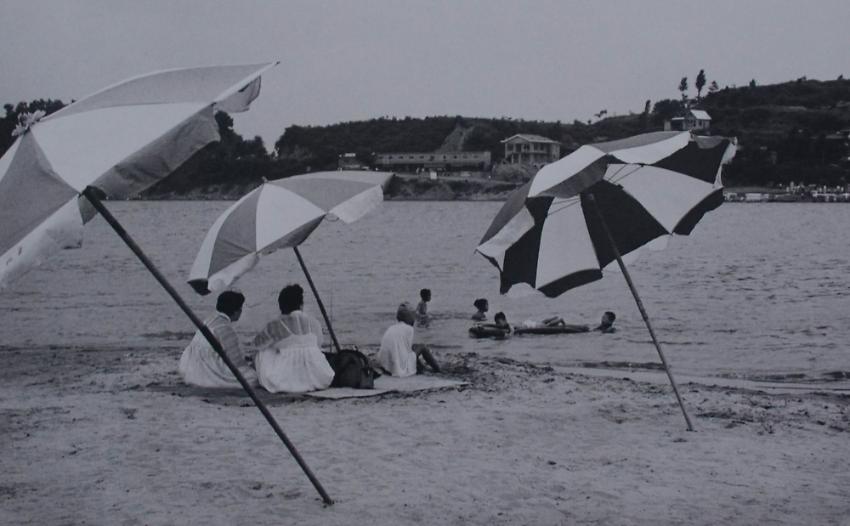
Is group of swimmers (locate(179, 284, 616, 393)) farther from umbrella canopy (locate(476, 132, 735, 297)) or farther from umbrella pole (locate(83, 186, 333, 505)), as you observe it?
umbrella pole (locate(83, 186, 333, 505))

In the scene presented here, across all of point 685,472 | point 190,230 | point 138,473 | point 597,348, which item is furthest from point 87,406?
point 190,230

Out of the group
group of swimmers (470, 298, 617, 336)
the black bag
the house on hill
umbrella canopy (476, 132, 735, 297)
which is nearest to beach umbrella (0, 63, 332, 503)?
umbrella canopy (476, 132, 735, 297)

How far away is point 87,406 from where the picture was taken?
30.7 feet

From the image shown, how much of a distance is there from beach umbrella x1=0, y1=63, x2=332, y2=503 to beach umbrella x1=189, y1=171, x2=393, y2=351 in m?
2.80

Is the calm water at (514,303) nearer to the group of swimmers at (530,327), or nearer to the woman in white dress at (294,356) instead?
the group of swimmers at (530,327)

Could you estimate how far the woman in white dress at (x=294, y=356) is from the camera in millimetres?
9711

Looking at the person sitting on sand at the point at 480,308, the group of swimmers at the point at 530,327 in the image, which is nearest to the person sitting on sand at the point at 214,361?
the group of swimmers at the point at 530,327

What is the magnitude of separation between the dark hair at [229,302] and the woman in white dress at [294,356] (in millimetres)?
436

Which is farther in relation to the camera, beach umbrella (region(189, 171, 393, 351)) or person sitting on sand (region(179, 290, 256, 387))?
person sitting on sand (region(179, 290, 256, 387))

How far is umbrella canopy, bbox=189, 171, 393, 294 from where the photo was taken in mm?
8055

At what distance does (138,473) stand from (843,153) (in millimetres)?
152543

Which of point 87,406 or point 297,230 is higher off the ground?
point 297,230

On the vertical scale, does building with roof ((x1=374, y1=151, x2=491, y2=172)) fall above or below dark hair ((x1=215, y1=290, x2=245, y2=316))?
above

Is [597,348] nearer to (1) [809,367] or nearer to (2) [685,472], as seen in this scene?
(1) [809,367]
